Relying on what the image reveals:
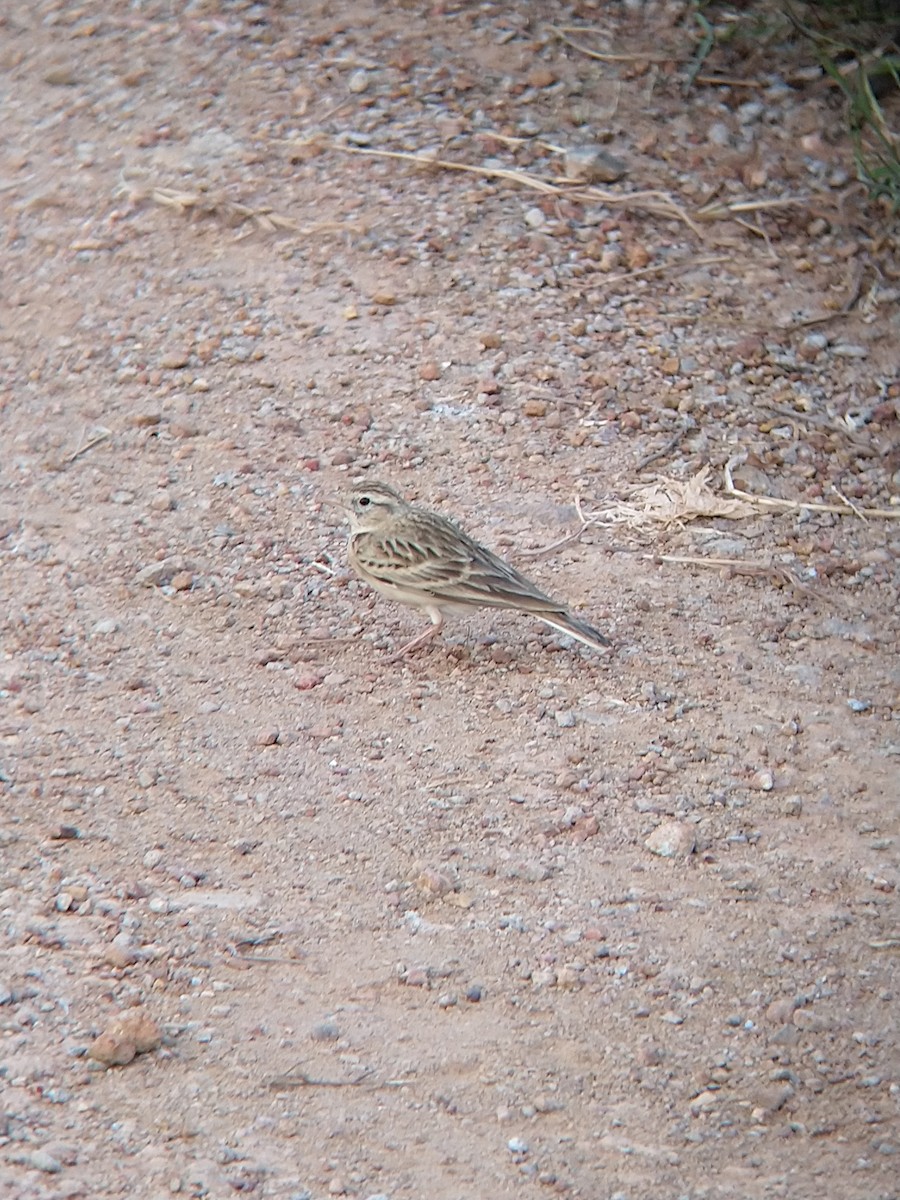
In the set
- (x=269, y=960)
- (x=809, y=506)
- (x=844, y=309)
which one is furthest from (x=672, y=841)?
(x=844, y=309)

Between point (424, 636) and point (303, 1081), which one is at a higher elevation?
point (303, 1081)

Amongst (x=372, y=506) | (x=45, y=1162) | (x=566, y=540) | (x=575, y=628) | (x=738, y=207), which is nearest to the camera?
(x=45, y=1162)

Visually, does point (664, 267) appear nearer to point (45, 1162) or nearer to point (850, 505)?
point (850, 505)

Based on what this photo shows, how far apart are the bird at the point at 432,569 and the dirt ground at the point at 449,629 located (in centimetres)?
20

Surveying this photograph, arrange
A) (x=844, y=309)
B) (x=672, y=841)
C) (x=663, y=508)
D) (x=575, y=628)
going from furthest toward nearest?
(x=844, y=309)
(x=663, y=508)
(x=575, y=628)
(x=672, y=841)

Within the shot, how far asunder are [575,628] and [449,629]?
73cm

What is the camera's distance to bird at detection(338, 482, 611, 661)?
5668 mm

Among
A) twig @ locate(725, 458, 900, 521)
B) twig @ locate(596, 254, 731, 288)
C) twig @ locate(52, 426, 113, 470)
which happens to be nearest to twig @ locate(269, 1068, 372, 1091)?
twig @ locate(725, 458, 900, 521)

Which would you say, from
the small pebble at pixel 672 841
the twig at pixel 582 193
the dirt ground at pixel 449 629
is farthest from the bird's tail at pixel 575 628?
the twig at pixel 582 193

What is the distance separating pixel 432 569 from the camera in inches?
229

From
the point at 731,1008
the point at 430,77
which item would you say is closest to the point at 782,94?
the point at 430,77

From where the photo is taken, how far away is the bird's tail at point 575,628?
5.61m

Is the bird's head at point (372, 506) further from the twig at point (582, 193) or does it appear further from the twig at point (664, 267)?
the twig at point (582, 193)

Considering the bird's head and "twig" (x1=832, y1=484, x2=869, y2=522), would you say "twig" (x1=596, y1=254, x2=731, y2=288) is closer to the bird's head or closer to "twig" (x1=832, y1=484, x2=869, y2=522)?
"twig" (x1=832, y1=484, x2=869, y2=522)
